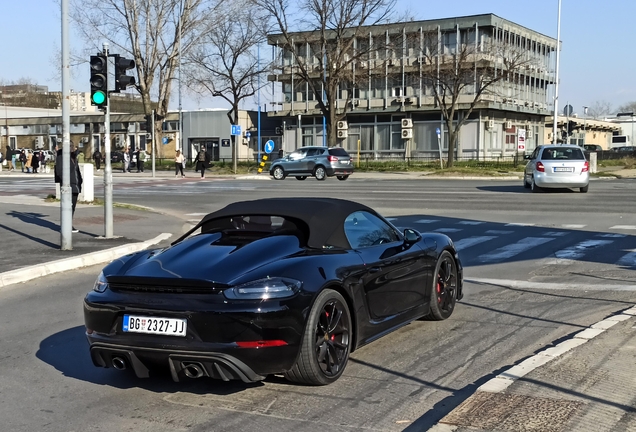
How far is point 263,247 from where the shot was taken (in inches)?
234

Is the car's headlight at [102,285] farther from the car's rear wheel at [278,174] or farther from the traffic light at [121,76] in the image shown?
the car's rear wheel at [278,174]

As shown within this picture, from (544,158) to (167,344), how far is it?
79.6 ft

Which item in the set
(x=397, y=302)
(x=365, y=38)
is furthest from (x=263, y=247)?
(x=365, y=38)

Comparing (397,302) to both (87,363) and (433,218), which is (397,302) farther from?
(433,218)

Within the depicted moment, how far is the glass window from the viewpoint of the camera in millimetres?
6613

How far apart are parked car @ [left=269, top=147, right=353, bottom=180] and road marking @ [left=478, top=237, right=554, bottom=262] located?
26.9m

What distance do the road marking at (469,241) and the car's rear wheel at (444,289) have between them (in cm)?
590

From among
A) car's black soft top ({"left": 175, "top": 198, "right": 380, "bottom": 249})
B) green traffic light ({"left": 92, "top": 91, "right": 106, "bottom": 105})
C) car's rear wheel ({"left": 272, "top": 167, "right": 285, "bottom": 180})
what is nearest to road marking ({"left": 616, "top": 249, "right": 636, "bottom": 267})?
car's black soft top ({"left": 175, "top": 198, "right": 380, "bottom": 249})

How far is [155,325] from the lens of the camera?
5.41 meters

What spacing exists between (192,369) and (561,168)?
945 inches

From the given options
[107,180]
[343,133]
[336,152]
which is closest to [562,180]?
[336,152]

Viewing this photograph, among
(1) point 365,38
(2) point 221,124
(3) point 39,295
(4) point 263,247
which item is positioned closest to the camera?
(4) point 263,247

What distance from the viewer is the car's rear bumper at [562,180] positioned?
1072 inches

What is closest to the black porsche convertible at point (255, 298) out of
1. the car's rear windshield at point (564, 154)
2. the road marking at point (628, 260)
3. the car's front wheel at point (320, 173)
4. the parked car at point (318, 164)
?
the road marking at point (628, 260)
